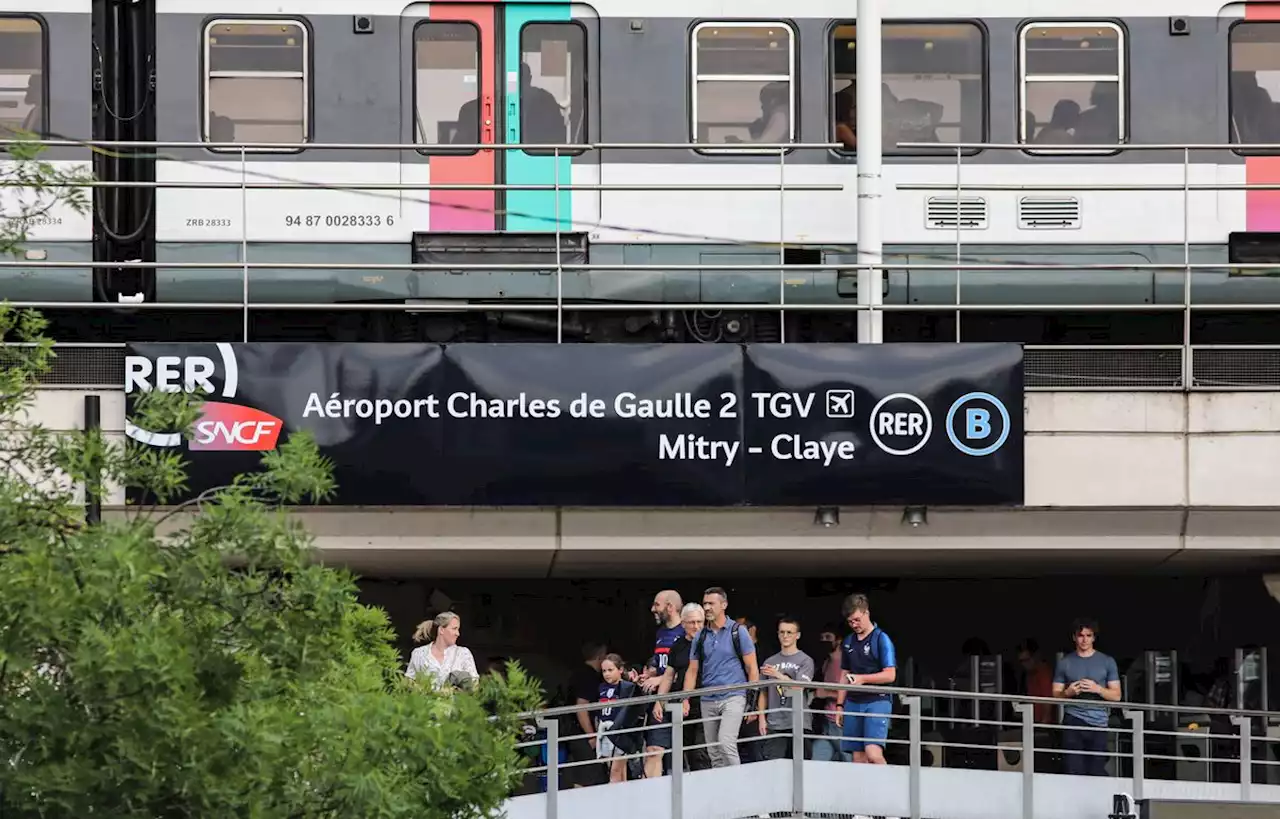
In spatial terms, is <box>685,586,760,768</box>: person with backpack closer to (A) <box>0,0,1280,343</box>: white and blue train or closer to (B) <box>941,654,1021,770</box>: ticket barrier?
(B) <box>941,654,1021,770</box>: ticket barrier

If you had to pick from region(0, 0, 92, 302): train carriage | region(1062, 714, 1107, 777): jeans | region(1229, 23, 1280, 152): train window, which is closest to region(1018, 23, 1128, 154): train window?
region(1229, 23, 1280, 152): train window

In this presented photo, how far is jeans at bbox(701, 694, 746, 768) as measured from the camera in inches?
533

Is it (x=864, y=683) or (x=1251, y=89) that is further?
(x=1251, y=89)

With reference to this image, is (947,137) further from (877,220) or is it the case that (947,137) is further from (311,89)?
(311,89)

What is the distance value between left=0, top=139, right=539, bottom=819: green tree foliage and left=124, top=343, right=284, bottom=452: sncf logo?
543cm

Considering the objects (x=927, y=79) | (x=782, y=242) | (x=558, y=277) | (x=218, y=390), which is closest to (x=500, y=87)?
(x=558, y=277)

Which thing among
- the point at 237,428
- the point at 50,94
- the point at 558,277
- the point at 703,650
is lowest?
the point at 703,650

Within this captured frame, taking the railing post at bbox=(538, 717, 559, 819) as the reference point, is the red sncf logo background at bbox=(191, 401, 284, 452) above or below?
above

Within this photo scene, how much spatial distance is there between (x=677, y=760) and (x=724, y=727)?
401 mm

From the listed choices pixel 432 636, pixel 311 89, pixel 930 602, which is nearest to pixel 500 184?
pixel 311 89

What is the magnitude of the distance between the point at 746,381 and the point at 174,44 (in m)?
5.30

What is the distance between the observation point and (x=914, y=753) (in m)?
13.6

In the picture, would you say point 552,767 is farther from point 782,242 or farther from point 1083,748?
point 782,242

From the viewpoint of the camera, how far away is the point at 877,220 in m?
15.5
